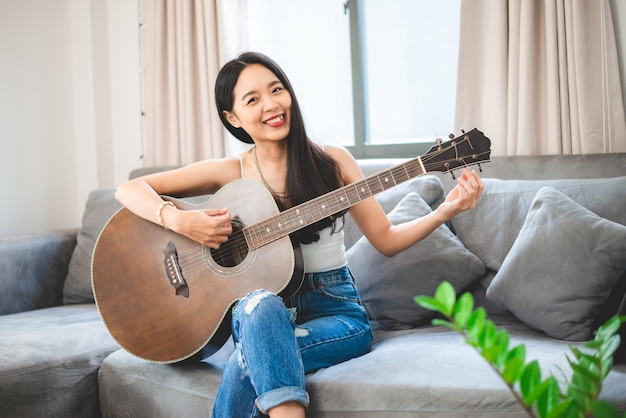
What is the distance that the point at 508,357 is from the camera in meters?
0.56

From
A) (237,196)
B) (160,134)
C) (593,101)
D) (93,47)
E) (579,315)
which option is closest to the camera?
(579,315)

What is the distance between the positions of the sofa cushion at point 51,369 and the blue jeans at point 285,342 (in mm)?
604

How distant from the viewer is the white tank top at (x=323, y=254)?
1715mm

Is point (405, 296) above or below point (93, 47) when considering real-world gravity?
below

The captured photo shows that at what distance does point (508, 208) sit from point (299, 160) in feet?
2.20

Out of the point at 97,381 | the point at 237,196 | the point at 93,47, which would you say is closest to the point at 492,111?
the point at 237,196

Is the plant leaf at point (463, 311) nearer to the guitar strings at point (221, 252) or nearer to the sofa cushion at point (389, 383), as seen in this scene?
the sofa cushion at point (389, 383)

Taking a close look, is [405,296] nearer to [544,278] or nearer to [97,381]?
[544,278]

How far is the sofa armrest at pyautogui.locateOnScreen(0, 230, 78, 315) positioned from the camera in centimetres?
243

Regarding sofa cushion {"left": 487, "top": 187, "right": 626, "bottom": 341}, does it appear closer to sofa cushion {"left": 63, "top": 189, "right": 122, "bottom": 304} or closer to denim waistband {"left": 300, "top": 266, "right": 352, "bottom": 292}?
denim waistband {"left": 300, "top": 266, "right": 352, "bottom": 292}

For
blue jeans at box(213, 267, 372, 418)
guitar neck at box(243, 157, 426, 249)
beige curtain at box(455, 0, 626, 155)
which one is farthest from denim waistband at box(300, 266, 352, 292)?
beige curtain at box(455, 0, 626, 155)

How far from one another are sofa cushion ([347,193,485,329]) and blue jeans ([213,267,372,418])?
0.26 meters

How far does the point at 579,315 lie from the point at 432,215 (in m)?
0.43

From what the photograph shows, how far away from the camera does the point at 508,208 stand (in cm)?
197
